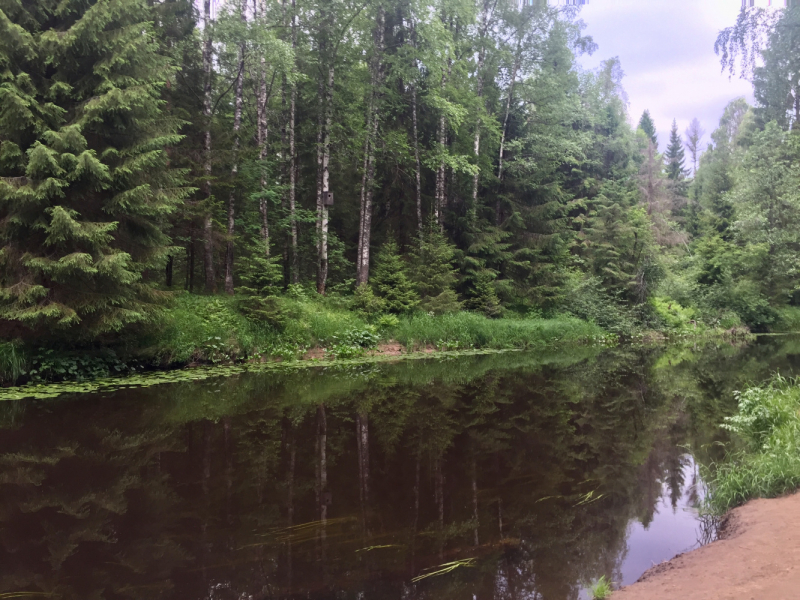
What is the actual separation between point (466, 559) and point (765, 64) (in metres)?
39.4

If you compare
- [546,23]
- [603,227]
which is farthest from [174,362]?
[546,23]

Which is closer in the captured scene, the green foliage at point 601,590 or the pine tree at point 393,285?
the green foliage at point 601,590

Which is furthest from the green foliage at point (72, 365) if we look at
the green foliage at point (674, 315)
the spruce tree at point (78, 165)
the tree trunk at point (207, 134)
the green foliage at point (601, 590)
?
the green foliage at point (674, 315)

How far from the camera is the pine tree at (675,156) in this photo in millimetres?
47875

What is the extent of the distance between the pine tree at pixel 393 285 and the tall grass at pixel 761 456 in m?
11.1

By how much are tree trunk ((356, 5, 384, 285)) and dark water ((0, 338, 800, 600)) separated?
810cm

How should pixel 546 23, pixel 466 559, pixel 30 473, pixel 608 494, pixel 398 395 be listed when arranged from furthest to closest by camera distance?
pixel 546 23
pixel 398 395
pixel 30 473
pixel 608 494
pixel 466 559

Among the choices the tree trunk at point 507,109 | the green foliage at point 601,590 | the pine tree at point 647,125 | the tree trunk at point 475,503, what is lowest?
the green foliage at point 601,590

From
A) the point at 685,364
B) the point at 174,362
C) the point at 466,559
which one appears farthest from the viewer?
the point at 685,364

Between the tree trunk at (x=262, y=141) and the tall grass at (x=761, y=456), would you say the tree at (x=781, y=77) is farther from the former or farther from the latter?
the tall grass at (x=761, y=456)

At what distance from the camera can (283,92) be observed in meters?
19.6

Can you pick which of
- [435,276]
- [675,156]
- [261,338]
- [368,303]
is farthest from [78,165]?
[675,156]

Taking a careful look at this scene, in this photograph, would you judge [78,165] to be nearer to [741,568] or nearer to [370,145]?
[370,145]

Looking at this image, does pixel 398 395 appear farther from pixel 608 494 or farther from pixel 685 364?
pixel 685 364
